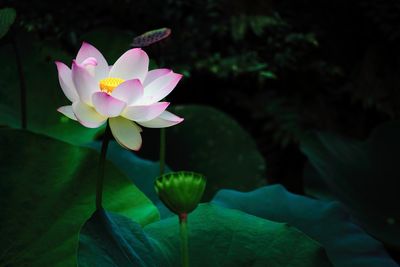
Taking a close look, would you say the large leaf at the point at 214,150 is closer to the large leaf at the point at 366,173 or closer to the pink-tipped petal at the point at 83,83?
the large leaf at the point at 366,173

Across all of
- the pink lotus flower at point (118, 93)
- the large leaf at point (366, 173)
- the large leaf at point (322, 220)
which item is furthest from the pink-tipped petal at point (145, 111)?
the large leaf at point (366, 173)

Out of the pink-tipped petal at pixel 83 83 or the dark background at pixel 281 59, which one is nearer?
the pink-tipped petal at pixel 83 83

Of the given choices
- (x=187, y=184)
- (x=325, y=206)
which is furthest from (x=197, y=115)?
(x=187, y=184)

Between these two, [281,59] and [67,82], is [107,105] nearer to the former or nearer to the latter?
[67,82]

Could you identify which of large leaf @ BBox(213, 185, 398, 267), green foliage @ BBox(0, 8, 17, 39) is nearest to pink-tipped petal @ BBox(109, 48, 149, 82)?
green foliage @ BBox(0, 8, 17, 39)

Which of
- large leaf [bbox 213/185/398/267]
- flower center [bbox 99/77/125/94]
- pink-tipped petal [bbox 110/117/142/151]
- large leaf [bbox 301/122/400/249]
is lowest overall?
large leaf [bbox 301/122/400/249]

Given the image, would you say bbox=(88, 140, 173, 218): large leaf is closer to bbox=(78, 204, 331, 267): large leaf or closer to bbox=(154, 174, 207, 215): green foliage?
bbox=(78, 204, 331, 267): large leaf

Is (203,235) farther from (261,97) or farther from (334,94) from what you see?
(334,94)

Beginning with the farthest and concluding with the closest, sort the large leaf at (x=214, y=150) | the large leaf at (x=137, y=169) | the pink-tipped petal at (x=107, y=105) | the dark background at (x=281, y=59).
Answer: the dark background at (x=281, y=59), the large leaf at (x=214, y=150), the large leaf at (x=137, y=169), the pink-tipped petal at (x=107, y=105)
